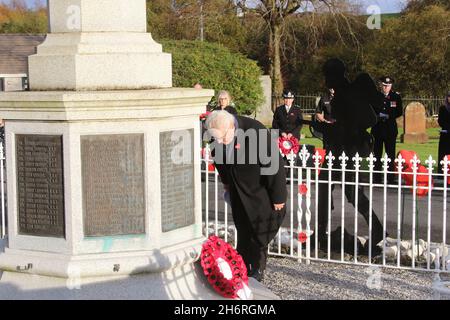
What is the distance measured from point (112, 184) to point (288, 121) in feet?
24.0

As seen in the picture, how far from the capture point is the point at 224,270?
5.86 m

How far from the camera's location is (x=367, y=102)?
8742mm

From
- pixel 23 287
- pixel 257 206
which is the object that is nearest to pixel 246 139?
pixel 257 206

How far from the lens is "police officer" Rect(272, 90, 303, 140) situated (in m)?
12.7

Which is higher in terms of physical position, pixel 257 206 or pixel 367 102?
pixel 367 102

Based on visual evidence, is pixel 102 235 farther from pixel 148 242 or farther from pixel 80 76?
pixel 80 76

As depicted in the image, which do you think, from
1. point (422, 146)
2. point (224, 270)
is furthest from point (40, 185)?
point (422, 146)

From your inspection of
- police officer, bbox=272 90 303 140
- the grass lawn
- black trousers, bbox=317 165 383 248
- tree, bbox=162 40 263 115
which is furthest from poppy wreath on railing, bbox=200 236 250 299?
tree, bbox=162 40 263 115

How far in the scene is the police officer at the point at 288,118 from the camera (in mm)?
12664

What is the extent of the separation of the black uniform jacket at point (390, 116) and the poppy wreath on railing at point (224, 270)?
25.1 ft

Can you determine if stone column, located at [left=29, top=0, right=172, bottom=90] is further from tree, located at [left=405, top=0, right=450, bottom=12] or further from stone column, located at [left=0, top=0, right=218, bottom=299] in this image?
tree, located at [left=405, top=0, right=450, bottom=12]

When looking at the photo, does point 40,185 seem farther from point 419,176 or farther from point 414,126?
point 414,126

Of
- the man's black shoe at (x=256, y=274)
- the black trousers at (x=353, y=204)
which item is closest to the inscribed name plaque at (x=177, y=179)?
the man's black shoe at (x=256, y=274)
